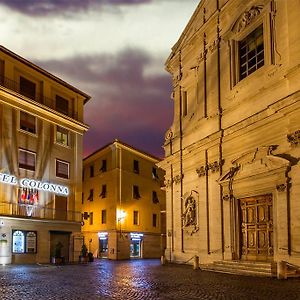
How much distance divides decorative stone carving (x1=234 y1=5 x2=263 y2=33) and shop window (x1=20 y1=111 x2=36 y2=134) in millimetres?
18458

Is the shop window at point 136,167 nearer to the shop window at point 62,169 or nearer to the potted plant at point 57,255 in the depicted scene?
the shop window at point 62,169

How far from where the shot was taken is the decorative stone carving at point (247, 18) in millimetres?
23094

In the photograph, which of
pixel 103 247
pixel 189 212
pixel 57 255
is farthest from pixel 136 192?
pixel 189 212

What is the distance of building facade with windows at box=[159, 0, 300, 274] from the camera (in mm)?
19766

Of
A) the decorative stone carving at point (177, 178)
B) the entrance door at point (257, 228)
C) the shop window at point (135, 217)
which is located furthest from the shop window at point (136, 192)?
the entrance door at point (257, 228)

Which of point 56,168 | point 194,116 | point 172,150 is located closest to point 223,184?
point 194,116

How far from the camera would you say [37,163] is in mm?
37188

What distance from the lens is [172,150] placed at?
31953 mm

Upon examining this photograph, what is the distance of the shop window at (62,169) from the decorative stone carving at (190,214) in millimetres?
14493

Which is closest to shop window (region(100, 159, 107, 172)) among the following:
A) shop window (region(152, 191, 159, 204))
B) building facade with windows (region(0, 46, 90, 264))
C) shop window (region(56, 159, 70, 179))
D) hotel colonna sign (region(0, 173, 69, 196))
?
shop window (region(152, 191, 159, 204))

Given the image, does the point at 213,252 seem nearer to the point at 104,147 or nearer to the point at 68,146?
the point at 68,146

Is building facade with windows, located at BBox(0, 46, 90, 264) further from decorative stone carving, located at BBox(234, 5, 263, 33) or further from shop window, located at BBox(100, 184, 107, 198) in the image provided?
decorative stone carving, located at BBox(234, 5, 263, 33)

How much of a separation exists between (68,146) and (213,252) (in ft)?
65.1

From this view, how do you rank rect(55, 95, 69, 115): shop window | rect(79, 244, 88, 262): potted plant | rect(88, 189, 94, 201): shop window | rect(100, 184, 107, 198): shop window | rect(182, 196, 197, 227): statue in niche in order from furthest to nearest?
1. rect(88, 189, 94, 201): shop window
2. rect(100, 184, 107, 198): shop window
3. rect(55, 95, 69, 115): shop window
4. rect(79, 244, 88, 262): potted plant
5. rect(182, 196, 197, 227): statue in niche
